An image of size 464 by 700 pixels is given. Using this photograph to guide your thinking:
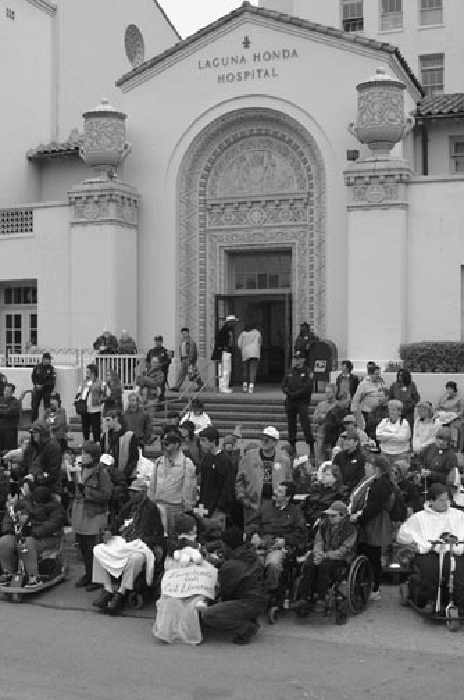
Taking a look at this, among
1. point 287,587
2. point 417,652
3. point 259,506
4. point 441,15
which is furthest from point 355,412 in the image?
point 441,15

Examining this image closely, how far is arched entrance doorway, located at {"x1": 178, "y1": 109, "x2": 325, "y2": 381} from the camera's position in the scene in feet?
72.6

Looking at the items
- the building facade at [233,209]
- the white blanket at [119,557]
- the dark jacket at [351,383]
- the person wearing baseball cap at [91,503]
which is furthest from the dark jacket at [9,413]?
the white blanket at [119,557]

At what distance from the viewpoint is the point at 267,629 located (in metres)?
9.28

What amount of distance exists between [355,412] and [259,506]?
17.2ft

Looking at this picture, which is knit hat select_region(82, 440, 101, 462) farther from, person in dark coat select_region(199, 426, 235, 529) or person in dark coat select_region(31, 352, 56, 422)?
person in dark coat select_region(31, 352, 56, 422)

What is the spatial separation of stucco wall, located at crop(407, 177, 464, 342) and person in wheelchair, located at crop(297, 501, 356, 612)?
1114cm

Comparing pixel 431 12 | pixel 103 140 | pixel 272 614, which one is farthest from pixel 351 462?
pixel 431 12

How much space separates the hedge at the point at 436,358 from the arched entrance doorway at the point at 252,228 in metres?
3.66

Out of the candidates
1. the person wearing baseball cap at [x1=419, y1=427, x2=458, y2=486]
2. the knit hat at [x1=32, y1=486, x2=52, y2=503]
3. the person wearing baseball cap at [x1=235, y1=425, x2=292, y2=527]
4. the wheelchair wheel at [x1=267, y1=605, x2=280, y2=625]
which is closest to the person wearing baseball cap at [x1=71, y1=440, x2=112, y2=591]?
the knit hat at [x1=32, y1=486, x2=52, y2=503]

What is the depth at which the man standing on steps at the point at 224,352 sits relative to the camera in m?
20.9

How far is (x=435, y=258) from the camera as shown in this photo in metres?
20.3

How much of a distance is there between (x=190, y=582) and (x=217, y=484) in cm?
230

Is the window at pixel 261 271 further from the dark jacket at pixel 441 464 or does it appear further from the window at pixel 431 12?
the window at pixel 431 12

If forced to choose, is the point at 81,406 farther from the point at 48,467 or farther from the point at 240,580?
the point at 240,580
